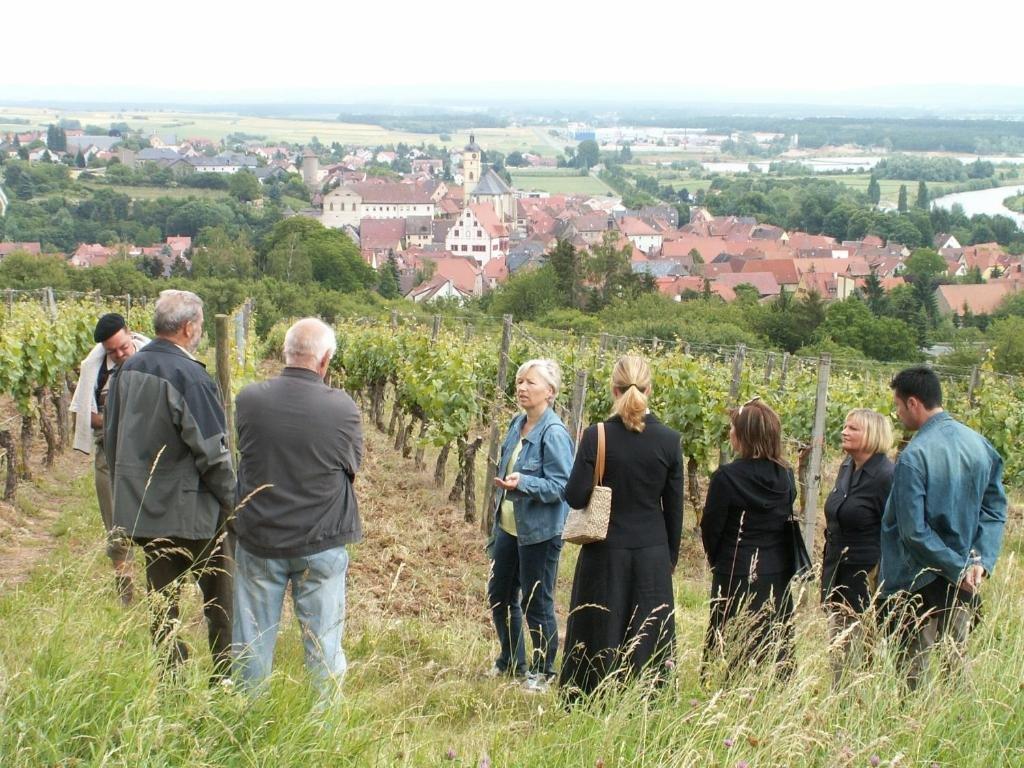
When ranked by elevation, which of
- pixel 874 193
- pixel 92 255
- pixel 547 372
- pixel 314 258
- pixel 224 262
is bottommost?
pixel 92 255

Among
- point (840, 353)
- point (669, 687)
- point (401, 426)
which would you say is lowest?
point (840, 353)

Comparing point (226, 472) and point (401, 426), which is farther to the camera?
point (401, 426)

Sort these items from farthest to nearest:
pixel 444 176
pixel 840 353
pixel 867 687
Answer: pixel 444 176
pixel 840 353
pixel 867 687

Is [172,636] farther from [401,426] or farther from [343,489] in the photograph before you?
[401,426]

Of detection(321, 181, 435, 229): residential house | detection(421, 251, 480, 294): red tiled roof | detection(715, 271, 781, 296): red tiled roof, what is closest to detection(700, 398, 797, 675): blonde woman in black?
detection(421, 251, 480, 294): red tiled roof

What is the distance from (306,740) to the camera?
2.79m

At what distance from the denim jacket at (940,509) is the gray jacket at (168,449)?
2.20 metres

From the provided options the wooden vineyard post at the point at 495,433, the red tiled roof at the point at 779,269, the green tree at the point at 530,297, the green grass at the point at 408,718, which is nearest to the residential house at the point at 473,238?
the red tiled roof at the point at 779,269

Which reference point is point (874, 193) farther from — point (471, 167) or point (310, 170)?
point (310, 170)

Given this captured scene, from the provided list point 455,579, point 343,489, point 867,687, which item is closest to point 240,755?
point 343,489

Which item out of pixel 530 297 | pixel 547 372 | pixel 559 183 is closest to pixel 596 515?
pixel 547 372

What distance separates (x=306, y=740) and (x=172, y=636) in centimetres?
45

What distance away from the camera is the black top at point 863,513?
13.8 ft

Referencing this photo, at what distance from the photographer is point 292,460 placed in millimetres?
3484
